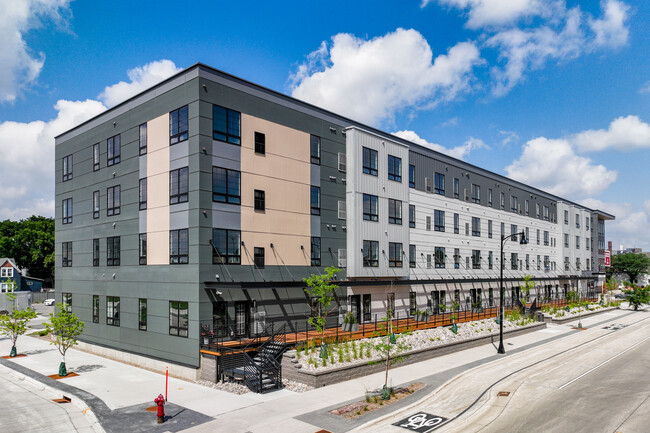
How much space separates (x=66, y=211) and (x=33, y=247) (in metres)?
69.6

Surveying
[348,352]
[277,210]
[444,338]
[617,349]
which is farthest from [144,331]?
[617,349]

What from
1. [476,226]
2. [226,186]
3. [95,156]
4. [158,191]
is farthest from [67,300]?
[476,226]

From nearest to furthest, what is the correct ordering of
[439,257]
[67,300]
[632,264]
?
Answer: [67,300]
[439,257]
[632,264]

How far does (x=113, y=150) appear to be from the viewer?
33.1 metres

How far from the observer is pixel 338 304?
32.6 meters

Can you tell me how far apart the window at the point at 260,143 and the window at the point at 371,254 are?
36.4 feet

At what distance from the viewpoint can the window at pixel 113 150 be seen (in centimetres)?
3253

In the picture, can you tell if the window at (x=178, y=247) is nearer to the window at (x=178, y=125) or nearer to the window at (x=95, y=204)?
the window at (x=178, y=125)

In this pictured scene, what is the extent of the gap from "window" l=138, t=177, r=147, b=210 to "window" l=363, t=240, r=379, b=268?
15.8m

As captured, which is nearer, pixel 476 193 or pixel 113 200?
pixel 113 200

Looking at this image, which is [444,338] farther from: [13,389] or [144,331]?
[13,389]

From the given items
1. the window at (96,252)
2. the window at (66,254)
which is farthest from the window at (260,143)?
the window at (66,254)

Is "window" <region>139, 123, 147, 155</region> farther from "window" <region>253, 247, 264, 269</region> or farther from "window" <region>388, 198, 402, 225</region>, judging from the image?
"window" <region>388, 198, 402, 225</region>

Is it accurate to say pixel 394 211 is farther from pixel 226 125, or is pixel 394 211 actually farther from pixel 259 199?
pixel 226 125
